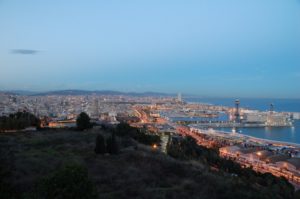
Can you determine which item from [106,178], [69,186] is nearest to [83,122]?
[106,178]

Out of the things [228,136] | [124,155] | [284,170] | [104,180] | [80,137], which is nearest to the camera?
[104,180]

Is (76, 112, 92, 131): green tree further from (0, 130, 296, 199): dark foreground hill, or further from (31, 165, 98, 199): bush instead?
(31, 165, 98, 199): bush

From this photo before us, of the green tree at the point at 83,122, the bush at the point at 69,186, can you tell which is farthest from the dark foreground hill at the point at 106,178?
the green tree at the point at 83,122

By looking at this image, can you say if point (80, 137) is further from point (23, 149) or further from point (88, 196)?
point (88, 196)

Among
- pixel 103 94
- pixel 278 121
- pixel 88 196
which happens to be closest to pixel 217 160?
pixel 88 196

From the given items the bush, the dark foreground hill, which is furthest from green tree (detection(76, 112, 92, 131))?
the bush

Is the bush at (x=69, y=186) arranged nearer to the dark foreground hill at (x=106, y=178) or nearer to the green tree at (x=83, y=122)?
the dark foreground hill at (x=106, y=178)

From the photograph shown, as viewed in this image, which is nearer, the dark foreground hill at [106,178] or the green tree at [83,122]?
the dark foreground hill at [106,178]

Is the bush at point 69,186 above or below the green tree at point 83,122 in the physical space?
above
